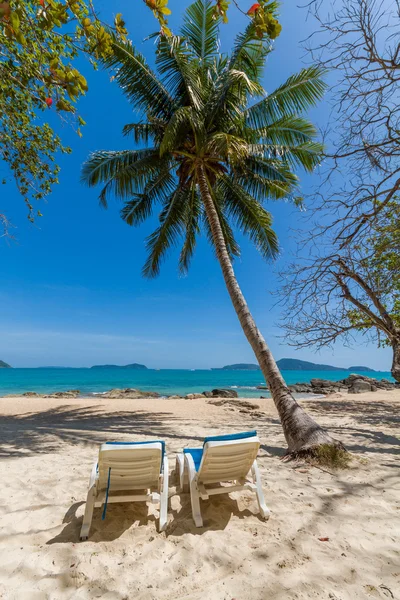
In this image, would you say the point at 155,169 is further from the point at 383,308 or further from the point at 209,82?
the point at 383,308

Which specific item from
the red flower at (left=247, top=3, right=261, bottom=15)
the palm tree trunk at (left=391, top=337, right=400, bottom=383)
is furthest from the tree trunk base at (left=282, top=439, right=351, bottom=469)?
the red flower at (left=247, top=3, right=261, bottom=15)

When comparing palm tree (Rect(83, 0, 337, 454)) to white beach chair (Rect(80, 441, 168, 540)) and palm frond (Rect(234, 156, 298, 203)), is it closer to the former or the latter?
palm frond (Rect(234, 156, 298, 203))

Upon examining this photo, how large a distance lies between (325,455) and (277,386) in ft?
4.61

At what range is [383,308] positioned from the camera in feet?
21.1

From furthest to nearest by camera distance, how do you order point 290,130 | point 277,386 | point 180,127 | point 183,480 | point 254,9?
point 290,130
point 180,127
point 277,386
point 183,480
point 254,9

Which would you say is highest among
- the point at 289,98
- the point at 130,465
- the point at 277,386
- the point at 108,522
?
the point at 289,98

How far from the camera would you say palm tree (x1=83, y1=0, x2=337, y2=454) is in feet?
22.9

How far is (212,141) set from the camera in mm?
6602

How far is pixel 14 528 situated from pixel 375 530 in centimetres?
341

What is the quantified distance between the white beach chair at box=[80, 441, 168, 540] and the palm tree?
10.5 ft

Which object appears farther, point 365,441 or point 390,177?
point 365,441

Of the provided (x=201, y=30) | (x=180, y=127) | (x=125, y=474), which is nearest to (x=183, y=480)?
(x=125, y=474)

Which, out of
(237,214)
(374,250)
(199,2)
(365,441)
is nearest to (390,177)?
(374,250)

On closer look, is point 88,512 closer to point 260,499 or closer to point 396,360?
point 260,499
